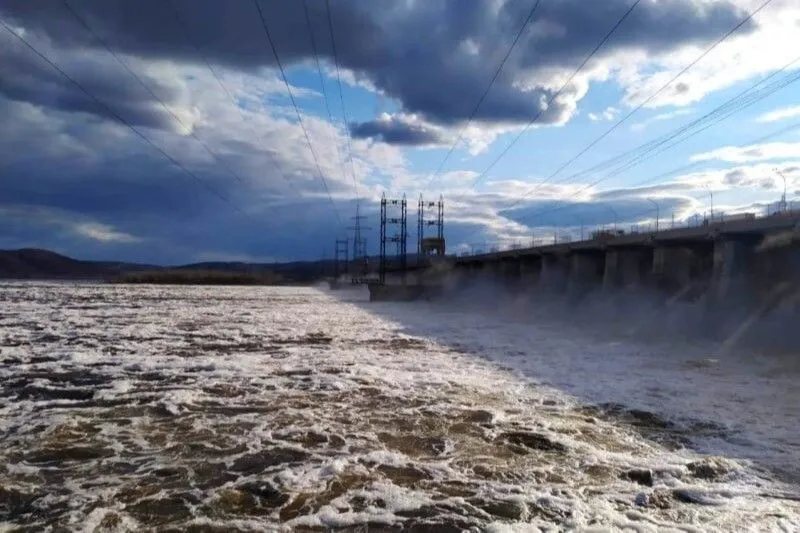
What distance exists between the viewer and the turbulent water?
18.8 feet

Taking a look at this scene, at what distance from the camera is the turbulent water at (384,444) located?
5742 millimetres

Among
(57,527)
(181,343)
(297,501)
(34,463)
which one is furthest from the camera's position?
(181,343)

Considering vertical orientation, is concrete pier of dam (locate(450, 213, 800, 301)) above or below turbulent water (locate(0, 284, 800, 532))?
above

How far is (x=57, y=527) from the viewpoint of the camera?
527cm

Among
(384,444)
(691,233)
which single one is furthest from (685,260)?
(384,444)

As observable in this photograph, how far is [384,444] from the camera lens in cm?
802

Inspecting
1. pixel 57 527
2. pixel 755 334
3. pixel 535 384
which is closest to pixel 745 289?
pixel 755 334

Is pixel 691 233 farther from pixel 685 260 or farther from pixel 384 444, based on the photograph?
pixel 384 444

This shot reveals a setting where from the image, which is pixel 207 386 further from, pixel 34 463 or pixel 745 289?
pixel 745 289

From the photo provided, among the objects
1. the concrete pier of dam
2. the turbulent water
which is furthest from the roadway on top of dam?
the turbulent water

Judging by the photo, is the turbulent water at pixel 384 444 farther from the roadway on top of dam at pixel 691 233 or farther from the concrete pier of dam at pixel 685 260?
the concrete pier of dam at pixel 685 260

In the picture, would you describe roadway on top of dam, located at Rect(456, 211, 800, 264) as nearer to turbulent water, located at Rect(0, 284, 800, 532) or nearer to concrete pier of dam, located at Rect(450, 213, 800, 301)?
concrete pier of dam, located at Rect(450, 213, 800, 301)

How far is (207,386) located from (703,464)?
8233mm

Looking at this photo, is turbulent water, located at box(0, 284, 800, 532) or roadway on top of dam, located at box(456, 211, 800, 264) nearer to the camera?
turbulent water, located at box(0, 284, 800, 532)
